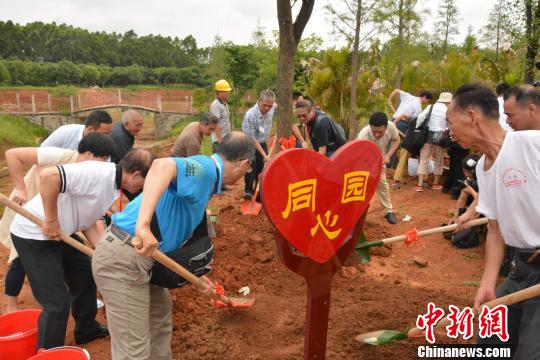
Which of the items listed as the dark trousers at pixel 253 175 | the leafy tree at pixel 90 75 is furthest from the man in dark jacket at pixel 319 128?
the leafy tree at pixel 90 75

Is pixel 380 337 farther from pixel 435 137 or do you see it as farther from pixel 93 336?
pixel 435 137

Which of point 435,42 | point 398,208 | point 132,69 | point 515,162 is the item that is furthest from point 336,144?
point 132,69

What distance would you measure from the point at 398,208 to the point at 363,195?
4.67 m

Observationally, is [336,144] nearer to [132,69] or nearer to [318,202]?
[318,202]

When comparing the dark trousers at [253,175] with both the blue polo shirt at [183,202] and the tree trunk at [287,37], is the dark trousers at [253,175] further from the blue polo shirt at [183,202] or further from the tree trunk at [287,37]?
the blue polo shirt at [183,202]

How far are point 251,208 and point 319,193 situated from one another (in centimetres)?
433

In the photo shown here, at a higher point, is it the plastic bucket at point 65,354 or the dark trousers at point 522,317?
the dark trousers at point 522,317

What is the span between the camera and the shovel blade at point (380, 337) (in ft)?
9.29

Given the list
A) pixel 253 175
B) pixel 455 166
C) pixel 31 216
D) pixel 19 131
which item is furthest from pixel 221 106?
pixel 19 131

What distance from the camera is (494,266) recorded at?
7.94ft

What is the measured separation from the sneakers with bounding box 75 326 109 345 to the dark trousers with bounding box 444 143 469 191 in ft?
18.1

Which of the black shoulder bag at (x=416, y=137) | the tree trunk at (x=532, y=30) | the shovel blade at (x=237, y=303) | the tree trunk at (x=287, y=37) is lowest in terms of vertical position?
the shovel blade at (x=237, y=303)

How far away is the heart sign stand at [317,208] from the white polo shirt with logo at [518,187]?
598 mm

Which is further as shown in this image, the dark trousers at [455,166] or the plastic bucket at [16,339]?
the dark trousers at [455,166]
